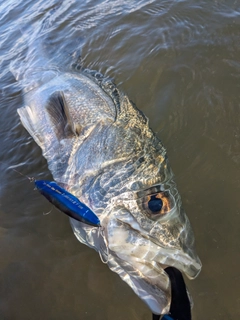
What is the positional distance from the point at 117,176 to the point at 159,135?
1112 mm

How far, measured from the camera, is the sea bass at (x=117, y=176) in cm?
213

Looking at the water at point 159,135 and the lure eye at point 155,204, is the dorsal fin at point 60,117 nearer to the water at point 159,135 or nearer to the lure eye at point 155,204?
the water at point 159,135

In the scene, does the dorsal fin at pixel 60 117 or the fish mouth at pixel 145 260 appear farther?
the dorsal fin at pixel 60 117

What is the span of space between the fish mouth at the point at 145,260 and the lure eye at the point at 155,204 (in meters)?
0.19

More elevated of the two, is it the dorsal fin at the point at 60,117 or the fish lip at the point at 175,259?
Answer: the dorsal fin at the point at 60,117

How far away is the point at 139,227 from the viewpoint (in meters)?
2.23

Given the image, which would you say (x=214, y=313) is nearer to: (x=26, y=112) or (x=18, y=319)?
(x=18, y=319)

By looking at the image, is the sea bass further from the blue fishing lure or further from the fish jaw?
the blue fishing lure

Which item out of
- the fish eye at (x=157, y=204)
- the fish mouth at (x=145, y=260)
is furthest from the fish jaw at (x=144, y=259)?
the fish eye at (x=157, y=204)

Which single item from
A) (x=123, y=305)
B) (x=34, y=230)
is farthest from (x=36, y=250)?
(x=123, y=305)

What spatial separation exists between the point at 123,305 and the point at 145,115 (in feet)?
7.23

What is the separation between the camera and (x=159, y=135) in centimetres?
350

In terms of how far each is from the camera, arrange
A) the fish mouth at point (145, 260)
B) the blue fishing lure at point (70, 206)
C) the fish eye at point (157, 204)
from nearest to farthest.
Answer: the fish mouth at point (145, 260), the blue fishing lure at point (70, 206), the fish eye at point (157, 204)

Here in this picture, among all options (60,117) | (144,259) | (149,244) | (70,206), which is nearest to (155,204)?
(149,244)
